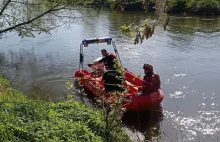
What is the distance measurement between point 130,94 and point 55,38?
1031cm

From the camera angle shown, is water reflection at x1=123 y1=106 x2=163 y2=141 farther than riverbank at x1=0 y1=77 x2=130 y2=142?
Yes

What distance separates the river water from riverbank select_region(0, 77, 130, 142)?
1.45 metres

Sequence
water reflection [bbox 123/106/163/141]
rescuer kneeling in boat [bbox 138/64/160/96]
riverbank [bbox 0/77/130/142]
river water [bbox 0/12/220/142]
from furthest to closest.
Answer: rescuer kneeling in boat [bbox 138/64/160/96] < river water [bbox 0/12/220/142] < water reflection [bbox 123/106/163/141] < riverbank [bbox 0/77/130/142]

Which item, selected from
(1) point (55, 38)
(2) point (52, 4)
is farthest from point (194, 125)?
(1) point (55, 38)

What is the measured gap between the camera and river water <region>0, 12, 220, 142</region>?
8766 mm

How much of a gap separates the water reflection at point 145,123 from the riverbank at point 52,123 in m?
1.96

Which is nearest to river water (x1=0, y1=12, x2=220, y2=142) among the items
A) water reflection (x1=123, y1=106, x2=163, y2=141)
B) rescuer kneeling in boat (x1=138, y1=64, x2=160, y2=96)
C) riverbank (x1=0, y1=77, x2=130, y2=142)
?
water reflection (x1=123, y1=106, x2=163, y2=141)

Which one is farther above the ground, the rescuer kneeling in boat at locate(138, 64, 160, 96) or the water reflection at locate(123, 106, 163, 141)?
the rescuer kneeling in boat at locate(138, 64, 160, 96)

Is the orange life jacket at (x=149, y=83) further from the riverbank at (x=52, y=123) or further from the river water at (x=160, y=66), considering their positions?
the riverbank at (x=52, y=123)

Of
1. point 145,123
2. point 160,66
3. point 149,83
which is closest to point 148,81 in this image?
point 149,83

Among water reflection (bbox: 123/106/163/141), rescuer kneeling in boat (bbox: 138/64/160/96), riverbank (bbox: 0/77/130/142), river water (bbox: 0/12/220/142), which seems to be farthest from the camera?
rescuer kneeling in boat (bbox: 138/64/160/96)

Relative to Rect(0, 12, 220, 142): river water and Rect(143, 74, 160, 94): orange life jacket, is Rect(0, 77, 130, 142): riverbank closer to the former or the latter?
Rect(0, 12, 220, 142): river water

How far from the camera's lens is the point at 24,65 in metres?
14.2

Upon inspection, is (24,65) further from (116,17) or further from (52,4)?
(116,17)
